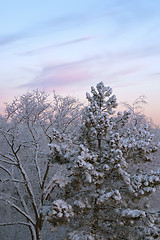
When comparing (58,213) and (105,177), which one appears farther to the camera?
(105,177)

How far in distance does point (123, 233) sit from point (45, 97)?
10.8 m

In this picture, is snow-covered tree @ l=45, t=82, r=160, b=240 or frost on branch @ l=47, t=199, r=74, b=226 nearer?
frost on branch @ l=47, t=199, r=74, b=226

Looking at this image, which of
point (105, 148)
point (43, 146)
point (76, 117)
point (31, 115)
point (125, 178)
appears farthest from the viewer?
point (43, 146)

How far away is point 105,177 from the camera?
34.7 feet

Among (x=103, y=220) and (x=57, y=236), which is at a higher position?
(x=103, y=220)

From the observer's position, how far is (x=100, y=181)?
1009 cm

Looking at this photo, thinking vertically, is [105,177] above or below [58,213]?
above

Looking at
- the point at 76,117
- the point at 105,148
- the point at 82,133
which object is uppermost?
the point at 76,117

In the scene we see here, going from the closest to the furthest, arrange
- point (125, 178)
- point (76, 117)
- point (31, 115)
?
point (125, 178), point (31, 115), point (76, 117)

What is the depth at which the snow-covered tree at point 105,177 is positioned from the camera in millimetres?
9336

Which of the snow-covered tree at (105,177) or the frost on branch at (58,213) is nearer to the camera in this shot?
the frost on branch at (58,213)

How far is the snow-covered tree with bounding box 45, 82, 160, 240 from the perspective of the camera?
934cm

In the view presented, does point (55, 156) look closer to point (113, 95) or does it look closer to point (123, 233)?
point (113, 95)

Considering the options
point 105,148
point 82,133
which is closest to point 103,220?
point 105,148
